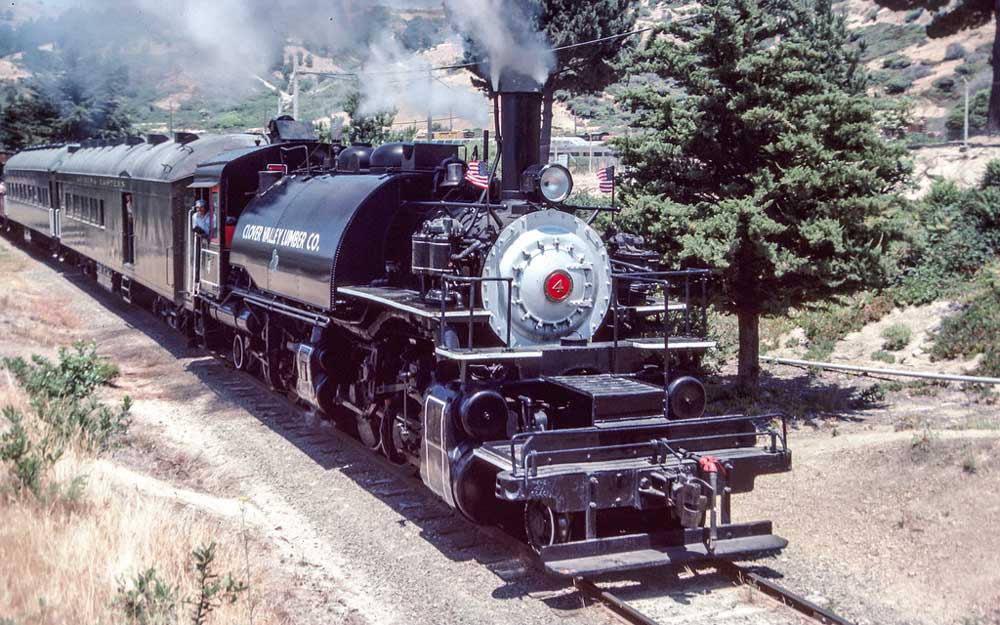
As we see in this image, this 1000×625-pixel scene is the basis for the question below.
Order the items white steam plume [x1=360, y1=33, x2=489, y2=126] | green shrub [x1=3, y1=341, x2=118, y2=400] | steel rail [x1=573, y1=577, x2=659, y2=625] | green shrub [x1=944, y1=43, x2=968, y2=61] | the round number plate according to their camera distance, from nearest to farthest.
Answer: steel rail [x1=573, y1=577, x2=659, y2=625], the round number plate, green shrub [x1=3, y1=341, x2=118, y2=400], white steam plume [x1=360, y1=33, x2=489, y2=126], green shrub [x1=944, y1=43, x2=968, y2=61]

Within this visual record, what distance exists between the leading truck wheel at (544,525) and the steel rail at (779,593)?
1358 mm

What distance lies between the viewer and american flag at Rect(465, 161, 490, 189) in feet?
32.1

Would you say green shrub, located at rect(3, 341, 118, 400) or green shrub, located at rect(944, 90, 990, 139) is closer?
green shrub, located at rect(3, 341, 118, 400)

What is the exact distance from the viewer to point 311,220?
445 inches

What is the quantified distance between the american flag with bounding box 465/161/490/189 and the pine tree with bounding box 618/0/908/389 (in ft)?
10.7

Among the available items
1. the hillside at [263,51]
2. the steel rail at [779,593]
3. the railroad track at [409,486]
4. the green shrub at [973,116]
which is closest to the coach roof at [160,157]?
the hillside at [263,51]

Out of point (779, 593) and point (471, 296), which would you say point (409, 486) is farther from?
point (779, 593)

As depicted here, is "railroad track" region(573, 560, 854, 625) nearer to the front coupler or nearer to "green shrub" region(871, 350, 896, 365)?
A: the front coupler

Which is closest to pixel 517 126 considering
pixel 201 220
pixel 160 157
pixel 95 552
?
pixel 95 552

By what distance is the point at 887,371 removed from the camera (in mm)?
15938

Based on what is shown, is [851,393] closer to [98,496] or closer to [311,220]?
[311,220]

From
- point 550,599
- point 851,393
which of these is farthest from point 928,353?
point 550,599

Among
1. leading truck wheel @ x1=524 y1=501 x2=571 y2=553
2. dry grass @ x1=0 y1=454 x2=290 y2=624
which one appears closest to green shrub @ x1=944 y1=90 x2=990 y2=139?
leading truck wheel @ x1=524 y1=501 x2=571 y2=553

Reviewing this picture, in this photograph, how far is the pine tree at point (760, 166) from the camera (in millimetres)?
12266
